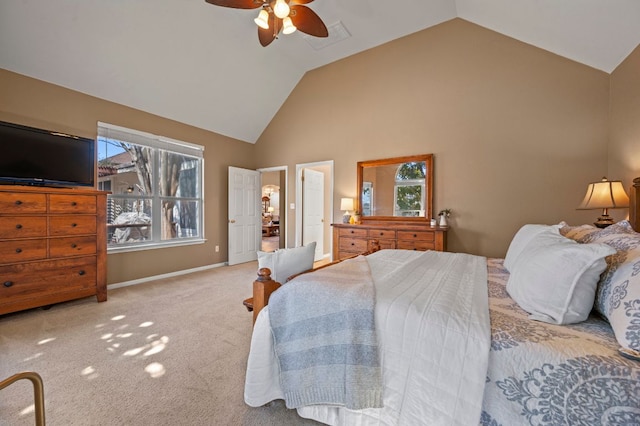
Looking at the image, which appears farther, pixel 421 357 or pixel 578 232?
pixel 578 232

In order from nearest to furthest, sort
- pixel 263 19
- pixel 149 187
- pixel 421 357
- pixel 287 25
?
pixel 421 357
pixel 263 19
pixel 287 25
pixel 149 187

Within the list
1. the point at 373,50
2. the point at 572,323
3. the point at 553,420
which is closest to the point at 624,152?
the point at 572,323

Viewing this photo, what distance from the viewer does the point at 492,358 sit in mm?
938

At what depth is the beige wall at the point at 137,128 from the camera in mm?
3059

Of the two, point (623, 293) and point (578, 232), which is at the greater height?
point (578, 232)

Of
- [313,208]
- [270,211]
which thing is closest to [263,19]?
[313,208]

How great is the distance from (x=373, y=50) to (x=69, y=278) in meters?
5.39

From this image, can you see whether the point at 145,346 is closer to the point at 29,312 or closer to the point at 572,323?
the point at 29,312

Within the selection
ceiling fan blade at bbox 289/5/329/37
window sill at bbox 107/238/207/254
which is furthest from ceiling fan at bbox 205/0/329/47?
window sill at bbox 107/238/207/254

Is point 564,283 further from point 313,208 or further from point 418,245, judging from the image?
point 313,208

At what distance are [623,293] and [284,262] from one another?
1.54 metres

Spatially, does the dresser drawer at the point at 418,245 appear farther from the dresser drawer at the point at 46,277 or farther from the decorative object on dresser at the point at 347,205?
the dresser drawer at the point at 46,277

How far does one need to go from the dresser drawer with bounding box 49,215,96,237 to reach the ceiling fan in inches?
109

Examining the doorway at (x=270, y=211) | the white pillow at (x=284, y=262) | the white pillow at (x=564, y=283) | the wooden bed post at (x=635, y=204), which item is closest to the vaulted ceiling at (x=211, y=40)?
the wooden bed post at (x=635, y=204)
